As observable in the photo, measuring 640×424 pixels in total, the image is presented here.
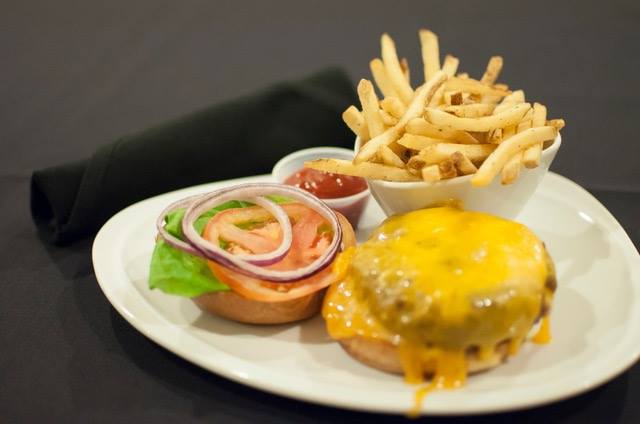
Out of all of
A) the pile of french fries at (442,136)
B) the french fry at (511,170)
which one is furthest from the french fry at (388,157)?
the french fry at (511,170)

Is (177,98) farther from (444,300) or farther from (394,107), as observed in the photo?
(444,300)

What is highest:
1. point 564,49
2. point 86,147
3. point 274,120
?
point 564,49

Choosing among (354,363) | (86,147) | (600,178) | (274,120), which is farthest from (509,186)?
(86,147)

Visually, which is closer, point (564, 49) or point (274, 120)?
point (274, 120)

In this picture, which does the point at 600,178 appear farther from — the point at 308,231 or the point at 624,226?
the point at 308,231

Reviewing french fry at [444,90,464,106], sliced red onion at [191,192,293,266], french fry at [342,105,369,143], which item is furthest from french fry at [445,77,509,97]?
sliced red onion at [191,192,293,266]

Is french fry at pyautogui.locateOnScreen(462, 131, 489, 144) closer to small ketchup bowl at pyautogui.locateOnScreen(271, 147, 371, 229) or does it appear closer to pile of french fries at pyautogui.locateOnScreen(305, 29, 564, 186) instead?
pile of french fries at pyautogui.locateOnScreen(305, 29, 564, 186)
